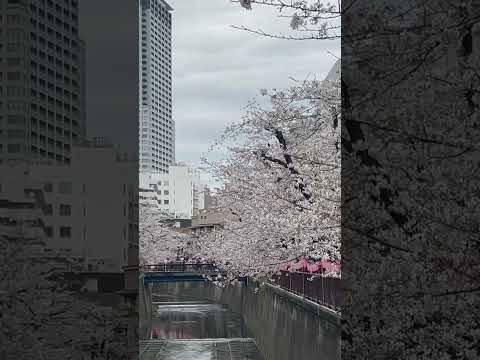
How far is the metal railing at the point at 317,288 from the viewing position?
8.15 metres

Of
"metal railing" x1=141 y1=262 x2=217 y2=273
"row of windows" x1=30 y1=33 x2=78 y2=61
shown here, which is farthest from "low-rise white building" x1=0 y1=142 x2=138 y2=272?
"metal railing" x1=141 y1=262 x2=217 y2=273

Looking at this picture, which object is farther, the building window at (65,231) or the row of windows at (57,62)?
the row of windows at (57,62)

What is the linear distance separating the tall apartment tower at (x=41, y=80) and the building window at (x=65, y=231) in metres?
0.47

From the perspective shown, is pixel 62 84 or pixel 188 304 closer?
pixel 62 84

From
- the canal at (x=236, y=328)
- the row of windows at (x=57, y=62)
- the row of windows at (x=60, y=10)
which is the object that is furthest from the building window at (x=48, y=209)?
the canal at (x=236, y=328)

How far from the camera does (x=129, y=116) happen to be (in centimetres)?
534

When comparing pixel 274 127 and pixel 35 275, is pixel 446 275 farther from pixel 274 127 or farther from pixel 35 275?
pixel 274 127

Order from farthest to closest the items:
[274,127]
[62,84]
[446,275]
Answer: [274,127]
[62,84]
[446,275]

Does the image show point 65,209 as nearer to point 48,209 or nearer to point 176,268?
point 48,209

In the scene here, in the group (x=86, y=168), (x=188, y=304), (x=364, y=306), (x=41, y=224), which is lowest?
(x=188, y=304)

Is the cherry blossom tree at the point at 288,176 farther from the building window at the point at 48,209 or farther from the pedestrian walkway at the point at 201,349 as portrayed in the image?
the pedestrian walkway at the point at 201,349

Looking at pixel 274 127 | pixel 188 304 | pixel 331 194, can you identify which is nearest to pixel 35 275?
pixel 331 194

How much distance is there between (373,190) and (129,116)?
Answer: 2075mm

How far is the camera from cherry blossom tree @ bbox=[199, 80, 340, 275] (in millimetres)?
7316
